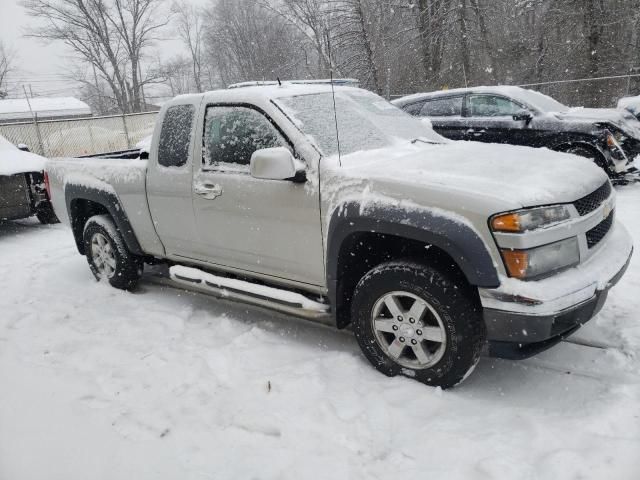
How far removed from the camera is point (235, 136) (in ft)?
12.3

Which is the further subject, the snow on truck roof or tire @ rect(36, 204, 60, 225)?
tire @ rect(36, 204, 60, 225)

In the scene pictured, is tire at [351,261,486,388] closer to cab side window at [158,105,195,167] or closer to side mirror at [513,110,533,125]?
cab side window at [158,105,195,167]

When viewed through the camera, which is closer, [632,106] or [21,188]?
[21,188]

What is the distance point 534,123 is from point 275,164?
6251mm

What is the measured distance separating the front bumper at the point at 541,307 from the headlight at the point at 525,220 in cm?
27

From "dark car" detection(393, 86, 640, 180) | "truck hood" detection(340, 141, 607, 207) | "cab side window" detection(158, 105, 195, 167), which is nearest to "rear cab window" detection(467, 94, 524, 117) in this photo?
"dark car" detection(393, 86, 640, 180)

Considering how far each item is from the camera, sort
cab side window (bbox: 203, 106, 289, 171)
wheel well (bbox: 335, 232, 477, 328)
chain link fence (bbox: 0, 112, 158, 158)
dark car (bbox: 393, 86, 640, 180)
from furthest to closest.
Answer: chain link fence (bbox: 0, 112, 158, 158)
dark car (bbox: 393, 86, 640, 180)
cab side window (bbox: 203, 106, 289, 171)
wheel well (bbox: 335, 232, 477, 328)

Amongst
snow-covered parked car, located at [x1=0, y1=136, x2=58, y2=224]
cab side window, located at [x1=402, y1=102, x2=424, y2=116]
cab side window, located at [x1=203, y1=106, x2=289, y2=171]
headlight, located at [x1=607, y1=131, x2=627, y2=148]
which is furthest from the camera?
cab side window, located at [x1=402, y1=102, x2=424, y2=116]

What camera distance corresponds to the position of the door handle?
3.76m

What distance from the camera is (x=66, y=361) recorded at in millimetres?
3732

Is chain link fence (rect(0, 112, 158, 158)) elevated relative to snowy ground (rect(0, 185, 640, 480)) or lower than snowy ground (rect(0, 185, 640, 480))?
elevated

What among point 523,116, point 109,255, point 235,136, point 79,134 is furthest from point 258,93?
point 79,134

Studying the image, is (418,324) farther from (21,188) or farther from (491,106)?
(21,188)

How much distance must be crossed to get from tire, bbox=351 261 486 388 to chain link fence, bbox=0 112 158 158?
17.3 metres
